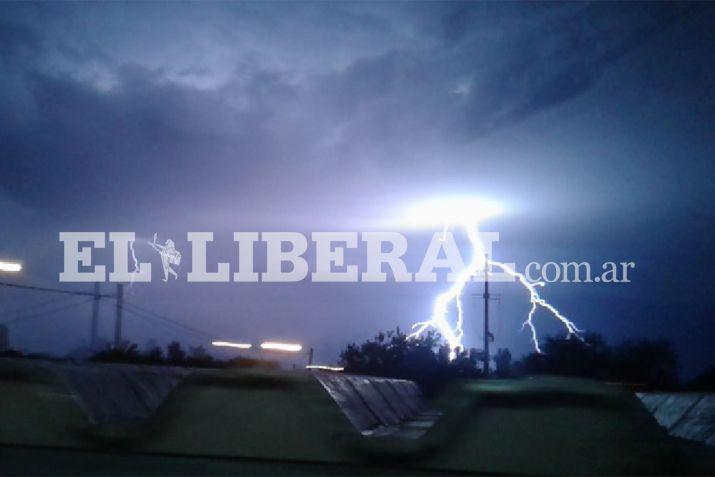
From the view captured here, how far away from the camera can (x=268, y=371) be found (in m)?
5.25

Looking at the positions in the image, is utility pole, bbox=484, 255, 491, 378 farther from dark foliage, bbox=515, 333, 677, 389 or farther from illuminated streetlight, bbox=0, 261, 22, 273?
illuminated streetlight, bbox=0, 261, 22, 273

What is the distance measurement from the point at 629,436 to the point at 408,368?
25971 millimetres

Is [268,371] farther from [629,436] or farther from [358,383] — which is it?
[358,383]

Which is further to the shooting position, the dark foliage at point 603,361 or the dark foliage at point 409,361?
the dark foliage at point 409,361

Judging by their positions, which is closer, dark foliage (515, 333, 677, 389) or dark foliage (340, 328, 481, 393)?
dark foliage (515, 333, 677, 389)

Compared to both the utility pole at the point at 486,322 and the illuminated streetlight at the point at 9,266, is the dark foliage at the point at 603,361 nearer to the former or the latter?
the utility pole at the point at 486,322

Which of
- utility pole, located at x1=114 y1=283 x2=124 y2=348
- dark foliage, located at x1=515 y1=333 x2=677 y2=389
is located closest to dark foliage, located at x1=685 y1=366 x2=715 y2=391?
dark foliage, located at x1=515 y1=333 x2=677 y2=389

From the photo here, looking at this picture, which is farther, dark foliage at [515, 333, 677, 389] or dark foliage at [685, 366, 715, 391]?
dark foliage at [685, 366, 715, 391]

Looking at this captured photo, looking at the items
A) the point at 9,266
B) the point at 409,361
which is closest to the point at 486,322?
the point at 409,361

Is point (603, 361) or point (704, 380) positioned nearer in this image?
point (603, 361)

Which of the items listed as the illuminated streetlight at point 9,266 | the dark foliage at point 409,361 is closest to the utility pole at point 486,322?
the dark foliage at point 409,361

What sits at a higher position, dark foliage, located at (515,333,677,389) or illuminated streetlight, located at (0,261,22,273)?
illuminated streetlight, located at (0,261,22,273)

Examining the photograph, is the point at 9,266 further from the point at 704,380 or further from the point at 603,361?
the point at 704,380

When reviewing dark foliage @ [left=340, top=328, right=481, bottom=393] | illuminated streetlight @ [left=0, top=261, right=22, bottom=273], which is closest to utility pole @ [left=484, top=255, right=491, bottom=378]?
dark foliage @ [left=340, top=328, right=481, bottom=393]
